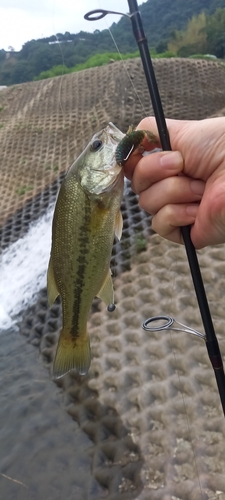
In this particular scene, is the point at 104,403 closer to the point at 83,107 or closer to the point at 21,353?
the point at 21,353

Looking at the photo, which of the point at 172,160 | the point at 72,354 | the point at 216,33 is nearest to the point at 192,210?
the point at 172,160

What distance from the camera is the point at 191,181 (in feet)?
5.52

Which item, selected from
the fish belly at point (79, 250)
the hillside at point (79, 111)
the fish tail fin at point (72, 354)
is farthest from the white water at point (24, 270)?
the fish belly at point (79, 250)

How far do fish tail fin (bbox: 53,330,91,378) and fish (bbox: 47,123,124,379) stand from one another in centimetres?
20

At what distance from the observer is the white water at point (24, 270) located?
530 centimetres

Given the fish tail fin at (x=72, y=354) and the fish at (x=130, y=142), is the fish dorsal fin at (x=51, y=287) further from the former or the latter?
the fish at (x=130, y=142)

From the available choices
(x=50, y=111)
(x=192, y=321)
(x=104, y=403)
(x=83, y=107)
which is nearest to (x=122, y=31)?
(x=192, y=321)

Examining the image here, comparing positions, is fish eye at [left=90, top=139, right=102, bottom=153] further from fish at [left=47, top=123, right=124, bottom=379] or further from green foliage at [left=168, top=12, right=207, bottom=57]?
green foliage at [left=168, top=12, right=207, bottom=57]

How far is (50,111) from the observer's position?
852 centimetres

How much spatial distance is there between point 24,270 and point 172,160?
4.55 metres

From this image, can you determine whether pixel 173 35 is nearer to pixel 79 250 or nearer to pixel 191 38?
pixel 191 38

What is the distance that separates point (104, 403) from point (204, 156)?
7.70 feet

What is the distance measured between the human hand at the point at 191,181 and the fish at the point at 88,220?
0.14 meters

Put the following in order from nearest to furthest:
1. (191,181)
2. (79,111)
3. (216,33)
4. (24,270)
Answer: (191,181), (24,270), (79,111), (216,33)
